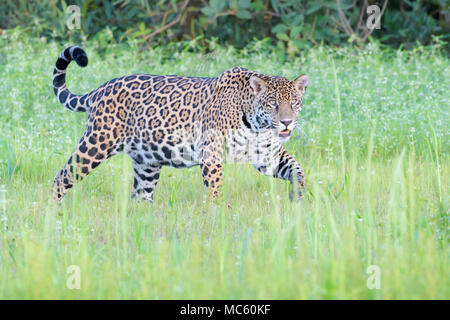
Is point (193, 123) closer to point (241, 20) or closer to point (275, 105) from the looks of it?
point (275, 105)

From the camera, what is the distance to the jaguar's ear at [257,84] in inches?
247

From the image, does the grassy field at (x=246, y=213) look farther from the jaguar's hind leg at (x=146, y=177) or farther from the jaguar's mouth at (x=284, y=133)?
the jaguar's mouth at (x=284, y=133)

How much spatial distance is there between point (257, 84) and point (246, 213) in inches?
41.1

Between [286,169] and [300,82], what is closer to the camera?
[300,82]

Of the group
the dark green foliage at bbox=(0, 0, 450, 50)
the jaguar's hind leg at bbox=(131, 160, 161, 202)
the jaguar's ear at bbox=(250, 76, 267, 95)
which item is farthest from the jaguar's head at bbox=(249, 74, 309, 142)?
the dark green foliage at bbox=(0, 0, 450, 50)

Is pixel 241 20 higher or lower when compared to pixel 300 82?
higher

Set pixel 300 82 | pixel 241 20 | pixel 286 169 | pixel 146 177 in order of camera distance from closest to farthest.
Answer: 1. pixel 300 82
2. pixel 286 169
3. pixel 146 177
4. pixel 241 20

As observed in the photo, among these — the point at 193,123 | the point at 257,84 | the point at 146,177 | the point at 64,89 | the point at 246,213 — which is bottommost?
the point at 246,213

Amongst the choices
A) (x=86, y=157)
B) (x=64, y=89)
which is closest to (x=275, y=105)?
(x=86, y=157)

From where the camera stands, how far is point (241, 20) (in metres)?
14.1

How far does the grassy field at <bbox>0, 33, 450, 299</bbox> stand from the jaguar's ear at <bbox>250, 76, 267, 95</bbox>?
0.70m
